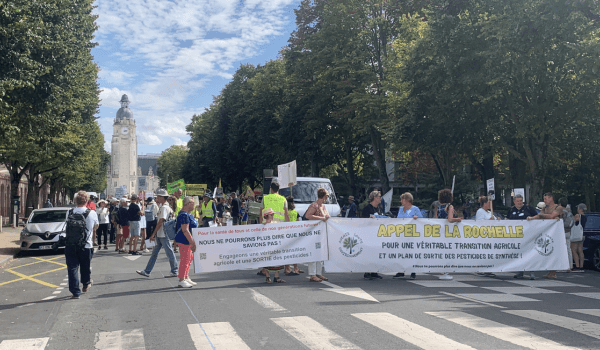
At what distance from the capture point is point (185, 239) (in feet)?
38.1

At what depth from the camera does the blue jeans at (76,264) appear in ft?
34.0

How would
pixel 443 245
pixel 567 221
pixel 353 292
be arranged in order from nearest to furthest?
1. pixel 353 292
2. pixel 443 245
3. pixel 567 221

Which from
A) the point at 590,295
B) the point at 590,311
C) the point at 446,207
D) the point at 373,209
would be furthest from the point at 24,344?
the point at 590,295

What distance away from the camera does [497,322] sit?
7883 mm

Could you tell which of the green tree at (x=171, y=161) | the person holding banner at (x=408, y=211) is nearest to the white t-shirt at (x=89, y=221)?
the person holding banner at (x=408, y=211)

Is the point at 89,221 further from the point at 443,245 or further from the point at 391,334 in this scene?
the point at 443,245

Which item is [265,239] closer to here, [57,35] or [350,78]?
[57,35]

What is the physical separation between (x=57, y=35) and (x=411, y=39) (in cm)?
1970

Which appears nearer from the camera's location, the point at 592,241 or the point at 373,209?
the point at 373,209

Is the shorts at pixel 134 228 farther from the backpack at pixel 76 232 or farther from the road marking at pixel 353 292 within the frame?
the road marking at pixel 353 292

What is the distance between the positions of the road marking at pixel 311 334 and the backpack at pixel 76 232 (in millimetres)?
4167

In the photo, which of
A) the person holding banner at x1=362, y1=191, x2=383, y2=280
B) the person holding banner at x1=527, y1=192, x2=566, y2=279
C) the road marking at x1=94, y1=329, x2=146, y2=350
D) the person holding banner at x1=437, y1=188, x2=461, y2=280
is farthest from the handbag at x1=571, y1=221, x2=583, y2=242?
the road marking at x1=94, y1=329, x2=146, y2=350

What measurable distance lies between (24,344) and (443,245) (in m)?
8.45

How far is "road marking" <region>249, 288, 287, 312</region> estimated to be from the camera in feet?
29.5
